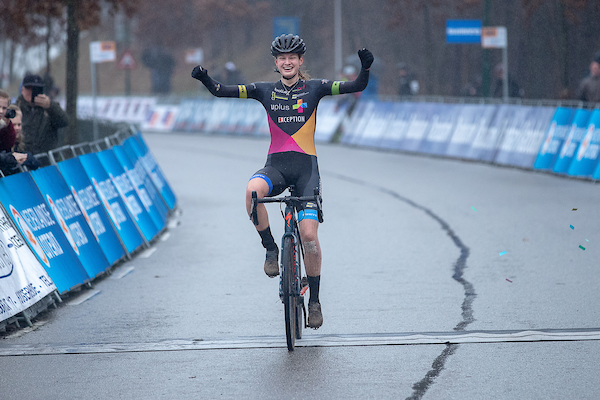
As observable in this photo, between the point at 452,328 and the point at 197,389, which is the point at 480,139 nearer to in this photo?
the point at 452,328

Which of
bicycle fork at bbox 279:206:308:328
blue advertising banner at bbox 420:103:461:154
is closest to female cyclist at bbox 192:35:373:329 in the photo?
bicycle fork at bbox 279:206:308:328

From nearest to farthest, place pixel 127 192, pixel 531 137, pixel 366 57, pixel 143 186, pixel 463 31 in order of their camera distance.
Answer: pixel 366 57, pixel 127 192, pixel 143 186, pixel 531 137, pixel 463 31

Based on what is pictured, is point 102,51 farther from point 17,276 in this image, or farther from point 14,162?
point 17,276

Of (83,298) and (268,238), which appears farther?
(83,298)

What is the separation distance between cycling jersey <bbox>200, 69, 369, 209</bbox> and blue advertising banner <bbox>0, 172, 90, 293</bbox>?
91.4 inches

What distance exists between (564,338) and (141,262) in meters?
5.29

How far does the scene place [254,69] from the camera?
210 feet

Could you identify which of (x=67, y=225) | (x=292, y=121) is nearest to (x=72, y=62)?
(x=67, y=225)

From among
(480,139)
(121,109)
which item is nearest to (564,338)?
(480,139)

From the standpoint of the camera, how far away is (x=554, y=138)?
61.8 ft

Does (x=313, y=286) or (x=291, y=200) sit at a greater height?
(x=291, y=200)

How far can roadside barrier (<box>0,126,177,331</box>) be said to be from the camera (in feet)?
26.0

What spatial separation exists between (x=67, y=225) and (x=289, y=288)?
353 centimetres

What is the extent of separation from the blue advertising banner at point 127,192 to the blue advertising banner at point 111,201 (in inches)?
6.3
